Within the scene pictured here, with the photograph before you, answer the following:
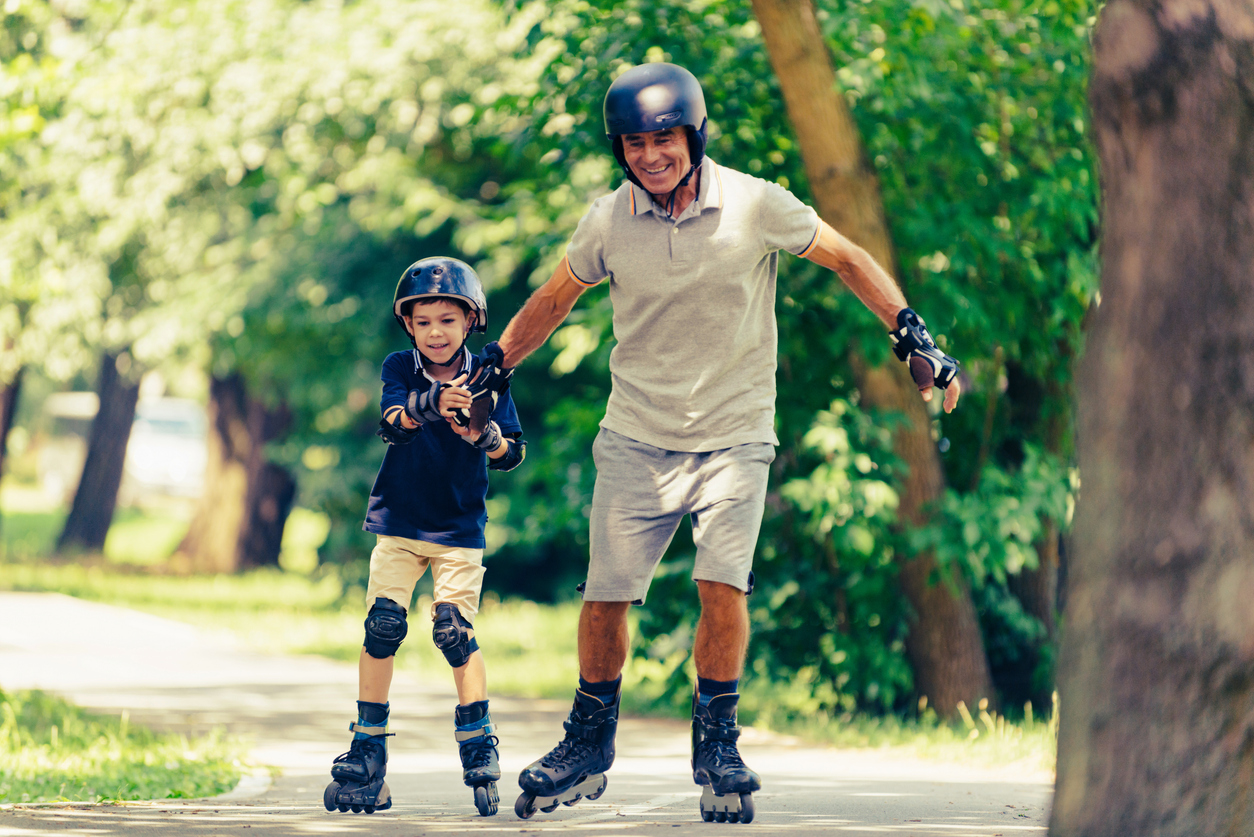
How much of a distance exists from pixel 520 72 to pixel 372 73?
1.48 meters

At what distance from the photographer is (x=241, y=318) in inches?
508

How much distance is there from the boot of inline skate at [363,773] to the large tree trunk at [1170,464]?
225 cm

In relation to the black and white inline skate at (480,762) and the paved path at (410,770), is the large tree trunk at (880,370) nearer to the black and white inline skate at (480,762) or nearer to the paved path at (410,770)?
the paved path at (410,770)

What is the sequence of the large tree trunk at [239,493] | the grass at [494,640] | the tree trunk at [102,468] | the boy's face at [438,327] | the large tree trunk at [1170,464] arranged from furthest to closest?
the tree trunk at [102,468], the large tree trunk at [239,493], the grass at [494,640], the boy's face at [438,327], the large tree trunk at [1170,464]

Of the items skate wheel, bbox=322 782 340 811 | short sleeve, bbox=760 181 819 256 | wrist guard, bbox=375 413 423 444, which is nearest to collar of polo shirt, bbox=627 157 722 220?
short sleeve, bbox=760 181 819 256

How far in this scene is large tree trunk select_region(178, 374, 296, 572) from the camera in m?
18.4

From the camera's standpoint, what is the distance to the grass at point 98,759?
4906 mm

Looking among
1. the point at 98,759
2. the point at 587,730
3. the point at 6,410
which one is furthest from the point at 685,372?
the point at 6,410

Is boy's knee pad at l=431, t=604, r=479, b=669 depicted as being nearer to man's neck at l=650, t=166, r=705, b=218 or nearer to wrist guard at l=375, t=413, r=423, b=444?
wrist guard at l=375, t=413, r=423, b=444

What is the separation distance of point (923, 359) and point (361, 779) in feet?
6.74

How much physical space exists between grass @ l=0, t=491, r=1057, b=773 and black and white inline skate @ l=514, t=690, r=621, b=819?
2.94ft

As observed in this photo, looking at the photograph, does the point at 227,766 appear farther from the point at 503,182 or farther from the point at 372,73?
the point at 503,182

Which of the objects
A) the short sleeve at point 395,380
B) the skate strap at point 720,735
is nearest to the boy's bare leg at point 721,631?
the skate strap at point 720,735

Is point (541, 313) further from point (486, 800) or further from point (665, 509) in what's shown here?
point (486, 800)
